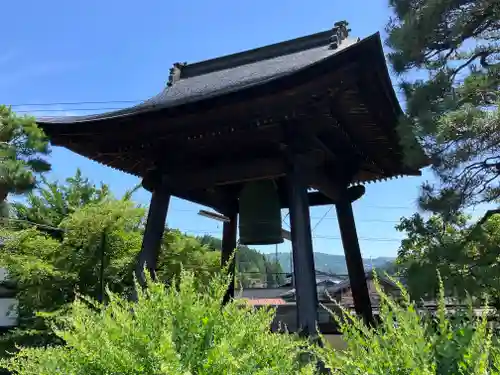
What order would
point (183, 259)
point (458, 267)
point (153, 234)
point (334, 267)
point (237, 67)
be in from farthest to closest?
1. point (334, 267)
2. point (183, 259)
3. point (237, 67)
4. point (153, 234)
5. point (458, 267)

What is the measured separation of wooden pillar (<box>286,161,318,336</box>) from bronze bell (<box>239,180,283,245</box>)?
1091 mm

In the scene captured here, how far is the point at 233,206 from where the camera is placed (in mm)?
7375

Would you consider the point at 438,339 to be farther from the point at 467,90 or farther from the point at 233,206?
the point at 233,206

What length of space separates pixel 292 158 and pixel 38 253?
19.6 ft

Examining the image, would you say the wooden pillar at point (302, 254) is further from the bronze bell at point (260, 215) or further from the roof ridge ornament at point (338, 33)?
the roof ridge ornament at point (338, 33)

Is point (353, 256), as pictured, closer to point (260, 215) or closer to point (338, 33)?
point (260, 215)

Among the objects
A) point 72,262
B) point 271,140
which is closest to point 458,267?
point 271,140

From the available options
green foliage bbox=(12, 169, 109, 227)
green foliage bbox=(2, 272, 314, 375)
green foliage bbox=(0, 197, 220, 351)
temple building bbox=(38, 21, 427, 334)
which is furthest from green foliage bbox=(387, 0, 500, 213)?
green foliage bbox=(12, 169, 109, 227)

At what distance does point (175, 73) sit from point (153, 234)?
10.5 ft

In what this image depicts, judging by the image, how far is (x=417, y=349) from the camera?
1835 mm

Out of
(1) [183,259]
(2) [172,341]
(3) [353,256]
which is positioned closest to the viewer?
(2) [172,341]

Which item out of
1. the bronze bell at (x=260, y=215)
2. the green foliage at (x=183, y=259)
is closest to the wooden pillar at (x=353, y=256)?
the bronze bell at (x=260, y=215)

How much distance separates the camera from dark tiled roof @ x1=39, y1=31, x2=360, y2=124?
18.5ft

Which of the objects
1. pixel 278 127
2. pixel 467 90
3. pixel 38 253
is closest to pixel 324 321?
pixel 278 127
